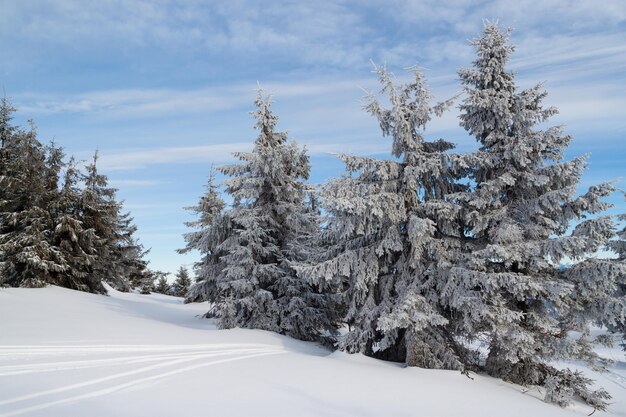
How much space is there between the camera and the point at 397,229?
11.3 metres

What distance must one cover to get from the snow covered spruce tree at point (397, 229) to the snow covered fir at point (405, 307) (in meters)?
0.06

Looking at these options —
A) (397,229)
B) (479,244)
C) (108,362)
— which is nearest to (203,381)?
(108,362)

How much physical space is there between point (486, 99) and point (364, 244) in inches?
212

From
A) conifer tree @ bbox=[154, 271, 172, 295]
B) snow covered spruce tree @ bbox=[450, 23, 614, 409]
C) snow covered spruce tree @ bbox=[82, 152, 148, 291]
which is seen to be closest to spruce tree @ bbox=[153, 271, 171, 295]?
conifer tree @ bbox=[154, 271, 172, 295]

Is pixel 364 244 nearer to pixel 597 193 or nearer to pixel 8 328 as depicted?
pixel 597 193

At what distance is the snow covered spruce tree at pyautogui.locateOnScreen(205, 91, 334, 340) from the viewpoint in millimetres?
14742

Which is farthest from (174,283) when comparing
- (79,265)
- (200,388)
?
(200,388)

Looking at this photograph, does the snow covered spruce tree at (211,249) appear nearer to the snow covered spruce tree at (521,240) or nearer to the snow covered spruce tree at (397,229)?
the snow covered spruce tree at (397,229)

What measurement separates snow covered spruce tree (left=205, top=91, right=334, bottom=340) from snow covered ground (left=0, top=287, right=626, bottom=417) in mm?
1983

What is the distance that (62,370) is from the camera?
6977 millimetres

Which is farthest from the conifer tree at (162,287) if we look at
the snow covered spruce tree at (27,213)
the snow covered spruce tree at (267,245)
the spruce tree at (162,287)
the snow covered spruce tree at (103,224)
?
the snow covered spruce tree at (267,245)

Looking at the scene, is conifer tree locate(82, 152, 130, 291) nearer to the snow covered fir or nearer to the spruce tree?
the snow covered fir

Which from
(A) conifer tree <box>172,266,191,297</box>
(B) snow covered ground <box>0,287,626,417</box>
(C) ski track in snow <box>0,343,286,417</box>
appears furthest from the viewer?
(A) conifer tree <box>172,266,191,297</box>

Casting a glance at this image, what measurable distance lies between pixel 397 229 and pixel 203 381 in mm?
6675
